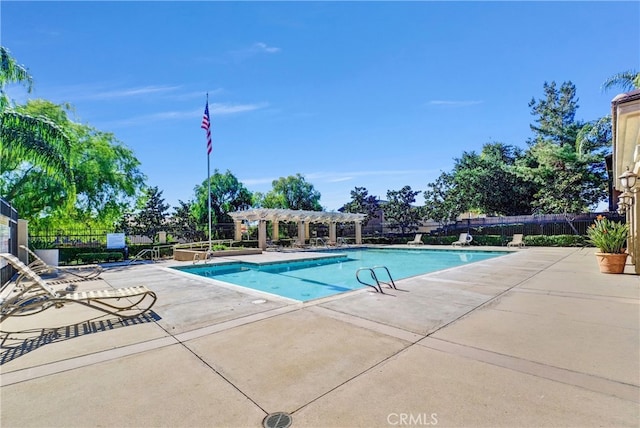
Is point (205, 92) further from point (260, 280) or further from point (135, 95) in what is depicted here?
point (260, 280)

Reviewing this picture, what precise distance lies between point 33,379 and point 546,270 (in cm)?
1178

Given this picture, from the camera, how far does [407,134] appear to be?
1925cm

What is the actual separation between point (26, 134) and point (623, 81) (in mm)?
23357

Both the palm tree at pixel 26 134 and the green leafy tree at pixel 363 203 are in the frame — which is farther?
the green leafy tree at pixel 363 203

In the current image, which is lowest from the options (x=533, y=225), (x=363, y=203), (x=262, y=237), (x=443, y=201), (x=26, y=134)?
(x=262, y=237)

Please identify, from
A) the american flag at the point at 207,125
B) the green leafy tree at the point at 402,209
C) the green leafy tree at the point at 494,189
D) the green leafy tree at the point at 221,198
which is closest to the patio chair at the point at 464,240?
the green leafy tree at the point at 494,189

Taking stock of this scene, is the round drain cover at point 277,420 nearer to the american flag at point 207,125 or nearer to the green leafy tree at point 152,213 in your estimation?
the american flag at point 207,125

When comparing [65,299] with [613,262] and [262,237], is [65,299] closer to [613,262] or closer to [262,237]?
[613,262]

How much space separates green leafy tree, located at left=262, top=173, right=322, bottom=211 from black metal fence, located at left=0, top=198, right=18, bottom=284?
88.1 ft

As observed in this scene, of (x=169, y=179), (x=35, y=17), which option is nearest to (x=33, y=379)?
(x=35, y=17)

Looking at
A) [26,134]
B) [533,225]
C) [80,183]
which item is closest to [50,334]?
[26,134]

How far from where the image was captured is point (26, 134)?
9500mm

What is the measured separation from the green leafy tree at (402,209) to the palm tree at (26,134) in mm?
22865

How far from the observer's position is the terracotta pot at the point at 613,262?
8109mm
